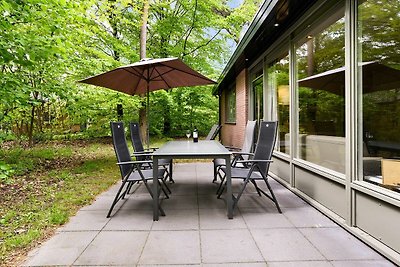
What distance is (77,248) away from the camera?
8.42 feet

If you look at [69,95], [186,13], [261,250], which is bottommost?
[261,250]

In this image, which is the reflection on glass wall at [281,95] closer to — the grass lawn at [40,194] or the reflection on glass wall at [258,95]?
the reflection on glass wall at [258,95]

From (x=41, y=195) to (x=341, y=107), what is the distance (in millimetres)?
4411

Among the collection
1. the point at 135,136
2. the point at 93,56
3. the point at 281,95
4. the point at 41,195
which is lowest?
the point at 41,195

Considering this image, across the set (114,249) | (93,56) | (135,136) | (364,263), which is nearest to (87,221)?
(114,249)

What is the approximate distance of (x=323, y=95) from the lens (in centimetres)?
405

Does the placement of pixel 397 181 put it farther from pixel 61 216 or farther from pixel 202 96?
pixel 202 96

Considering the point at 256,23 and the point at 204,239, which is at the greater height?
the point at 256,23

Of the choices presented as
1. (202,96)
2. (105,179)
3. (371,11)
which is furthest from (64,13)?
(202,96)

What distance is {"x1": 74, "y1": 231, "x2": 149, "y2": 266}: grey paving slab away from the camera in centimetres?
231

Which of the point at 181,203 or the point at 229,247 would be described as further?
the point at 181,203

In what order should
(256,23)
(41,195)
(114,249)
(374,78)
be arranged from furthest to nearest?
(256,23)
(41,195)
(374,78)
(114,249)

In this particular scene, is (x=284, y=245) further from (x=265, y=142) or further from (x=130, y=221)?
(x=130, y=221)

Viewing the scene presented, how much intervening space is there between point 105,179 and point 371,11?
5.00 metres
